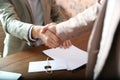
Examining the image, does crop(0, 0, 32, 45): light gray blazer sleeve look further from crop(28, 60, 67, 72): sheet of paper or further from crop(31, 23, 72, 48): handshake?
crop(28, 60, 67, 72): sheet of paper

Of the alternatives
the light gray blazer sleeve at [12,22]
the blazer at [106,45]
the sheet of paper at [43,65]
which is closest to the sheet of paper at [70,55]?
the sheet of paper at [43,65]

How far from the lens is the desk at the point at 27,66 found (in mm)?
974

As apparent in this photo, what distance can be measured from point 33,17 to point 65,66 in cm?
54

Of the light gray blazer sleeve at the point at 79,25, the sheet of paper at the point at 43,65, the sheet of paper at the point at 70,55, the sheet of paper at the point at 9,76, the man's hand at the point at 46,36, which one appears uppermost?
the light gray blazer sleeve at the point at 79,25

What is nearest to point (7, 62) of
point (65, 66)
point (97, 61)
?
point (65, 66)

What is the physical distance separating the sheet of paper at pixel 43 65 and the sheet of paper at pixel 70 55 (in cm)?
3

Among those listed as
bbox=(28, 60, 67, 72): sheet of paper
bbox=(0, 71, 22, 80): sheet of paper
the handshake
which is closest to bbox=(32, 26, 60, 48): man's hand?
the handshake

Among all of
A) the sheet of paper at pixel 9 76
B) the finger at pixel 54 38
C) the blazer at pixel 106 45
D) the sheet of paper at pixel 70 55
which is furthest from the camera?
the finger at pixel 54 38

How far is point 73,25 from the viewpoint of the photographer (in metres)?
1.09

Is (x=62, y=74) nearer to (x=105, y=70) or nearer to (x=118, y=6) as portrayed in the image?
(x=105, y=70)

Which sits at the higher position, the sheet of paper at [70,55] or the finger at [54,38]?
the finger at [54,38]

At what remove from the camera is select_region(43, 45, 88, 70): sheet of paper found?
1.08 m

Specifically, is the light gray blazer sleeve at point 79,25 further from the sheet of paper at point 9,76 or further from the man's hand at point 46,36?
the sheet of paper at point 9,76

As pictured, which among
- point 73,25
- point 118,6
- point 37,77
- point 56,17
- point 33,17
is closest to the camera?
point 118,6
